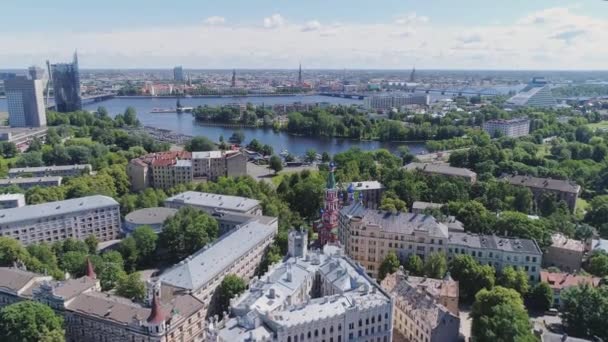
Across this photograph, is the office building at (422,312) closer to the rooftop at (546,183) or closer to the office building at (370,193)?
the office building at (370,193)

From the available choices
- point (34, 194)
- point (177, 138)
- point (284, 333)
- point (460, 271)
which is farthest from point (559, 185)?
point (177, 138)

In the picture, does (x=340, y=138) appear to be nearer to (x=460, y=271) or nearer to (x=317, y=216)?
(x=317, y=216)

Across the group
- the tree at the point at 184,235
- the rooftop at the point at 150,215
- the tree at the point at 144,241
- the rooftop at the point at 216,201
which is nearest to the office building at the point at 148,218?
the rooftop at the point at 150,215

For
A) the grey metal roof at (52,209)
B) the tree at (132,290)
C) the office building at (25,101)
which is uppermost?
the office building at (25,101)

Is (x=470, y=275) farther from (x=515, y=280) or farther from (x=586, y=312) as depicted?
(x=586, y=312)

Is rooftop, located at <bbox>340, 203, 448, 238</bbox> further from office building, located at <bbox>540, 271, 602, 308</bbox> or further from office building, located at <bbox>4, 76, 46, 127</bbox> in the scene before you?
office building, located at <bbox>4, 76, 46, 127</bbox>

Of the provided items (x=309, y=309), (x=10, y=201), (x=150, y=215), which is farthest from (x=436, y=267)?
(x=10, y=201)
